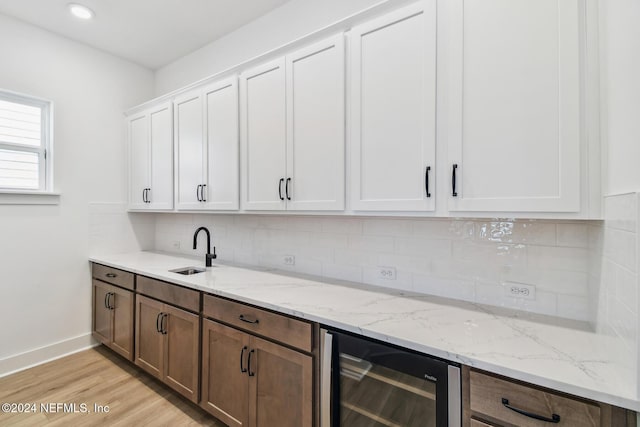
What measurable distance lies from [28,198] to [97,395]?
5.78 ft

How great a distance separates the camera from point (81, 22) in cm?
261

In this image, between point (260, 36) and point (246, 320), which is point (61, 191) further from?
point (246, 320)

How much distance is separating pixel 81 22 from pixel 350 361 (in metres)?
3.44

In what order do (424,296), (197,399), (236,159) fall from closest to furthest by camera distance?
(424,296) → (197,399) → (236,159)

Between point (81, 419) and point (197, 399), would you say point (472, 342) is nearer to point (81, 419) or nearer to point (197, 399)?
point (197, 399)

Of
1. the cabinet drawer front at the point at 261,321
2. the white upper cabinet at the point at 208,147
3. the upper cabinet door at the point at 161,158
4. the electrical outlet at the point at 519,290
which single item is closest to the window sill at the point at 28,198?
the upper cabinet door at the point at 161,158

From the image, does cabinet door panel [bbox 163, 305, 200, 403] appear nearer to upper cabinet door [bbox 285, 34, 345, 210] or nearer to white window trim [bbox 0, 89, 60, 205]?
upper cabinet door [bbox 285, 34, 345, 210]

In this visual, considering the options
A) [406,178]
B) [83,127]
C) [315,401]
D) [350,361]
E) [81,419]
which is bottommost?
[81,419]

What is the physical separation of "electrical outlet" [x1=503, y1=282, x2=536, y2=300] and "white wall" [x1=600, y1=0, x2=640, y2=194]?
58cm

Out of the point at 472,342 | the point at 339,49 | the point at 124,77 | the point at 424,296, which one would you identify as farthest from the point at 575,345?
the point at 124,77

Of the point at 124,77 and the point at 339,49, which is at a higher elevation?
the point at 124,77

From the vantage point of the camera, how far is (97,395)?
2.23 metres

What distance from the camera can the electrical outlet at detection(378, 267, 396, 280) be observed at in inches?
72.7

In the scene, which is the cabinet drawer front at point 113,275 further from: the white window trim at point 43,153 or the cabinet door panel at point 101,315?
the white window trim at point 43,153
